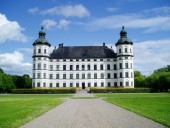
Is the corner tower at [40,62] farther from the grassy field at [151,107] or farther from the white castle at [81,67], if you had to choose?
the grassy field at [151,107]

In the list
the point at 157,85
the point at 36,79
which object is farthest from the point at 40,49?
the point at 157,85

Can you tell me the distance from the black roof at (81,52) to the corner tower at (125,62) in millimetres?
4562

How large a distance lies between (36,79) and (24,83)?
16.3 meters

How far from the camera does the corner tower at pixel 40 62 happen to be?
256ft

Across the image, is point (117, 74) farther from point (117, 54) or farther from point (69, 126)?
point (69, 126)

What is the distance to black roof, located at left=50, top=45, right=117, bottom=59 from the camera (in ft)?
273

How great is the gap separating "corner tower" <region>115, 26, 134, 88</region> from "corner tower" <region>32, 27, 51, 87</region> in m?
21.4

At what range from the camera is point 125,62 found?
255 ft

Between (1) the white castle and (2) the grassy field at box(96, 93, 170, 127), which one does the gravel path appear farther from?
(1) the white castle

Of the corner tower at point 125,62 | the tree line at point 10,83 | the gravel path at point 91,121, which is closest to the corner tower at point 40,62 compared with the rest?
the tree line at point 10,83

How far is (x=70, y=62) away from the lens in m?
83.4

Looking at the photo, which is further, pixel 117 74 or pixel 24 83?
pixel 24 83

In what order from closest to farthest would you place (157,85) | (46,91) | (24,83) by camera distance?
(46,91), (157,85), (24,83)

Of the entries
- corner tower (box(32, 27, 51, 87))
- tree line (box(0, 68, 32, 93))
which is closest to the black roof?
corner tower (box(32, 27, 51, 87))
